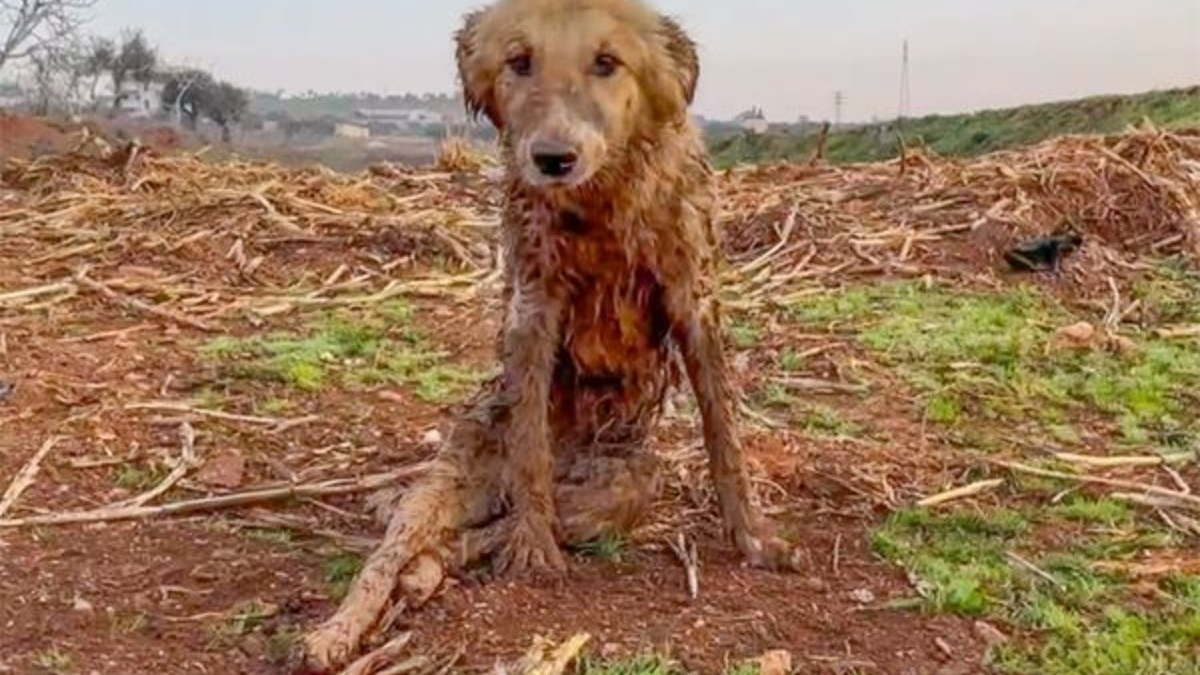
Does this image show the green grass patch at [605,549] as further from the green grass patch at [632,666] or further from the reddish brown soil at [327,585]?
the green grass patch at [632,666]

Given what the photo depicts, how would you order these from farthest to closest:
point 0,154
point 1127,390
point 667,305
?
point 0,154, point 1127,390, point 667,305

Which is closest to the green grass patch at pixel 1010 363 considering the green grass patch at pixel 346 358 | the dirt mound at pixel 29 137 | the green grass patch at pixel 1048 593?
the green grass patch at pixel 1048 593

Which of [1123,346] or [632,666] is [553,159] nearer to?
[632,666]

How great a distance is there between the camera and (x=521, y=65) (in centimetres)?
365

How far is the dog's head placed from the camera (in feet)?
11.6

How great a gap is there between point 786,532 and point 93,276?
4863mm

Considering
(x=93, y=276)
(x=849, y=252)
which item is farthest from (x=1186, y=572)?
(x=93, y=276)

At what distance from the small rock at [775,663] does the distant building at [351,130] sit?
12.2m

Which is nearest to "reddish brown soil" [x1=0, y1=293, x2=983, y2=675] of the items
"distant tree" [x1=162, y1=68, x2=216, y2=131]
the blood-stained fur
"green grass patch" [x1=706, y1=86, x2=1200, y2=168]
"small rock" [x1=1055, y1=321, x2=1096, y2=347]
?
the blood-stained fur

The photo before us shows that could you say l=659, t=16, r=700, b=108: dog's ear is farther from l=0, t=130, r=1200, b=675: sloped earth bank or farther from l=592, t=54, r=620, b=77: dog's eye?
l=0, t=130, r=1200, b=675: sloped earth bank

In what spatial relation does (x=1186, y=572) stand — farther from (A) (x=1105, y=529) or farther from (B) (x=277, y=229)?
(B) (x=277, y=229)

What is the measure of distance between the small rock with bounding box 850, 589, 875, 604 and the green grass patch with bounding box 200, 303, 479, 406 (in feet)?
8.03

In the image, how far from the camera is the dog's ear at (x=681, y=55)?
149 inches

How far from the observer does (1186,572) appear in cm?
420
